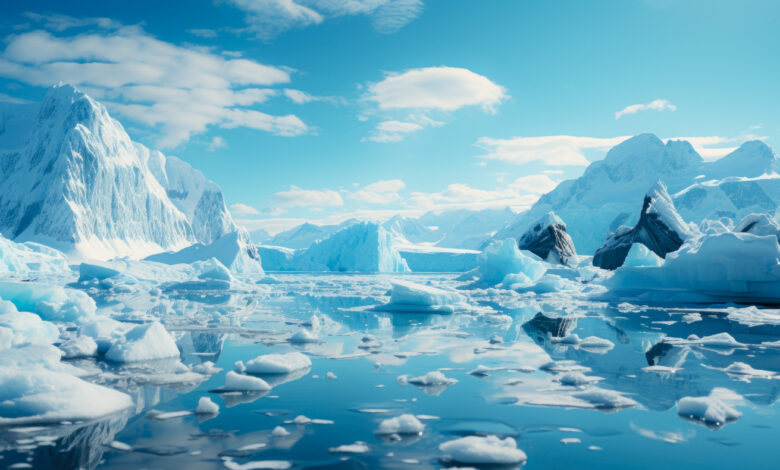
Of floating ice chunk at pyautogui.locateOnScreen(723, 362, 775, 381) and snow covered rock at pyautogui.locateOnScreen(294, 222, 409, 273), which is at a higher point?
snow covered rock at pyautogui.locateOnScreen(294, 222, 409, 273)

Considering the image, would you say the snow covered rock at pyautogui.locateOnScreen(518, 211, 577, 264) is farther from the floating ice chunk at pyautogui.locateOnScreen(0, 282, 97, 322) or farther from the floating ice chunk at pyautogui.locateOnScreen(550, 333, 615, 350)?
the floating ice chunk at pyautogui.locateOnScreen(0, 282, 97, 322)

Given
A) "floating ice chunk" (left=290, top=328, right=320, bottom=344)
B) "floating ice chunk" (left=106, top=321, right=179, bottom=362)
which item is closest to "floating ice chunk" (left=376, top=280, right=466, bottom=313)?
"floating ice chunk" (left=290, top=328, right=320, bottom=344)

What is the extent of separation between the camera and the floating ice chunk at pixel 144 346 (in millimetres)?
8398

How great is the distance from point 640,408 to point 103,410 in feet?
18.0

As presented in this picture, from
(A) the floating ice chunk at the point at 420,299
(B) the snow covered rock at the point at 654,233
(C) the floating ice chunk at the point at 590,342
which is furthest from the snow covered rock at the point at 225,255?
(C) the floating ice chunk at the point at 590,342

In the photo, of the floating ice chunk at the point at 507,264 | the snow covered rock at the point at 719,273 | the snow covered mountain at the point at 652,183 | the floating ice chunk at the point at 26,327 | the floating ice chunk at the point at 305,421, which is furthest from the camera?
the snow covered mountain at the point at 652,183

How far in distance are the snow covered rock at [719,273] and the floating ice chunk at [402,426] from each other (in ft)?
57.6

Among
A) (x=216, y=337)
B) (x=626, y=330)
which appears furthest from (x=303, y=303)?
(x=626, y=330)

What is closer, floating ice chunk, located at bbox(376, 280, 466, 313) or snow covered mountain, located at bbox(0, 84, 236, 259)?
floating ice chunk, located at bbox(376, 280, 466, 313)

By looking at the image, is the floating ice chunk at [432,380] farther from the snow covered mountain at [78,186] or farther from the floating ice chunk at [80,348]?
the snow covered mountain at [78,186]

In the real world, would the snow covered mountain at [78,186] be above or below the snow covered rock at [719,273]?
above

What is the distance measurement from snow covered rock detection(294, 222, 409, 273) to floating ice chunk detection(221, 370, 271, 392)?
52.5m

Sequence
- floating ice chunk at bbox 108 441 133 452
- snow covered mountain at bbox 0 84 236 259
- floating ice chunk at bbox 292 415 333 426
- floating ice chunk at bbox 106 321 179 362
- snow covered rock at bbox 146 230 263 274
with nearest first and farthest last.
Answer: floating ice chunk at bbox 108 441 133 452 < floating ice chunk at bbox 292 415 333 426 < floating ice chunk at bbox 106 321 179 362 < snow covered rock at bbox 146 230 263 274 < snow covered mountain at bbox 0 84 236 259

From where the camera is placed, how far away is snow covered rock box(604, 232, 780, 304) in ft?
60.2
